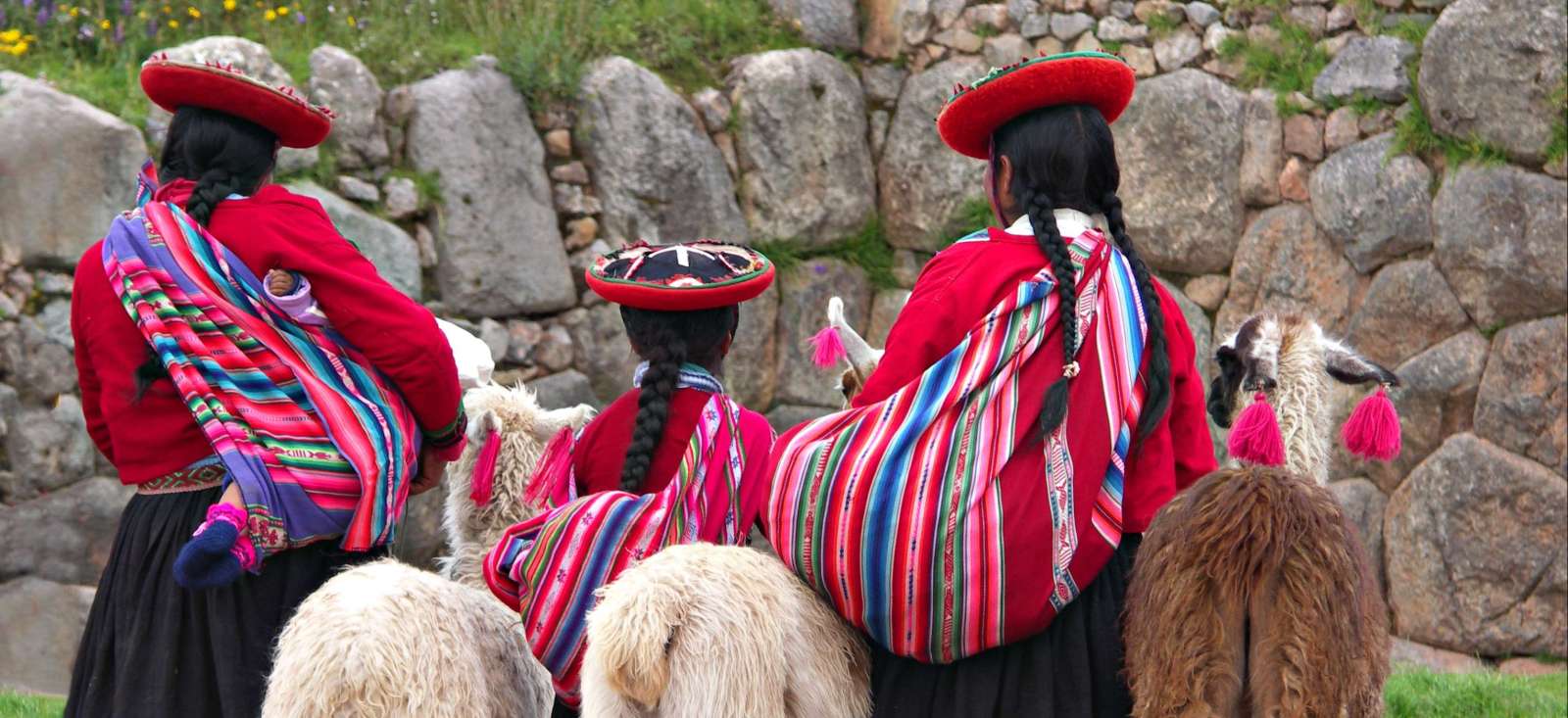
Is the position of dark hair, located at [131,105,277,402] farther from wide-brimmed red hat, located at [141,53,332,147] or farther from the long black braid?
the long black braid

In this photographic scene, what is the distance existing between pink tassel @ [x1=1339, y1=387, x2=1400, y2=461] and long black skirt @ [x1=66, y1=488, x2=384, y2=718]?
93.4 inches

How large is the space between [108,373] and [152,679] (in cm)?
60

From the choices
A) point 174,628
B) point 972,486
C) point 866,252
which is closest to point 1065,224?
point 972,486

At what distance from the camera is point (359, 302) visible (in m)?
3.07

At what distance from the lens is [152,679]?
3.00 meters

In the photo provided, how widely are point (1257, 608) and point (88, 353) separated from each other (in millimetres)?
2278

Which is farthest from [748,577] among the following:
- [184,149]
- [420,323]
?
[184,149]

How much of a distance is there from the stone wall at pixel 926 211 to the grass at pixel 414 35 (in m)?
0.16

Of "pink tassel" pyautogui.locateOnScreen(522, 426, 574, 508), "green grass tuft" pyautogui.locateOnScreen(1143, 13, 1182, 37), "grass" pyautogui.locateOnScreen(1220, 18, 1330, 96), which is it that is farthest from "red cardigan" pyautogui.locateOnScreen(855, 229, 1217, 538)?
"green grass tuft" pyautogui.locateOnScreen(1143, 13, 1182, 37)

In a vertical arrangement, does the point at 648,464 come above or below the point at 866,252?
above

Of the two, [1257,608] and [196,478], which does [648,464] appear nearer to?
[196,478]

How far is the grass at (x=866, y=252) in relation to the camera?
24.6ft

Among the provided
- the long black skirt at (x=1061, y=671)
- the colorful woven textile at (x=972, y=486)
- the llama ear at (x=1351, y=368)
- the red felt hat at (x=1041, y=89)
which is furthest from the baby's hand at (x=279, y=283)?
the llama ear at (x=1351, y=368)

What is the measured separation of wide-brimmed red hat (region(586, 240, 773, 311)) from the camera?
3.07 metres
